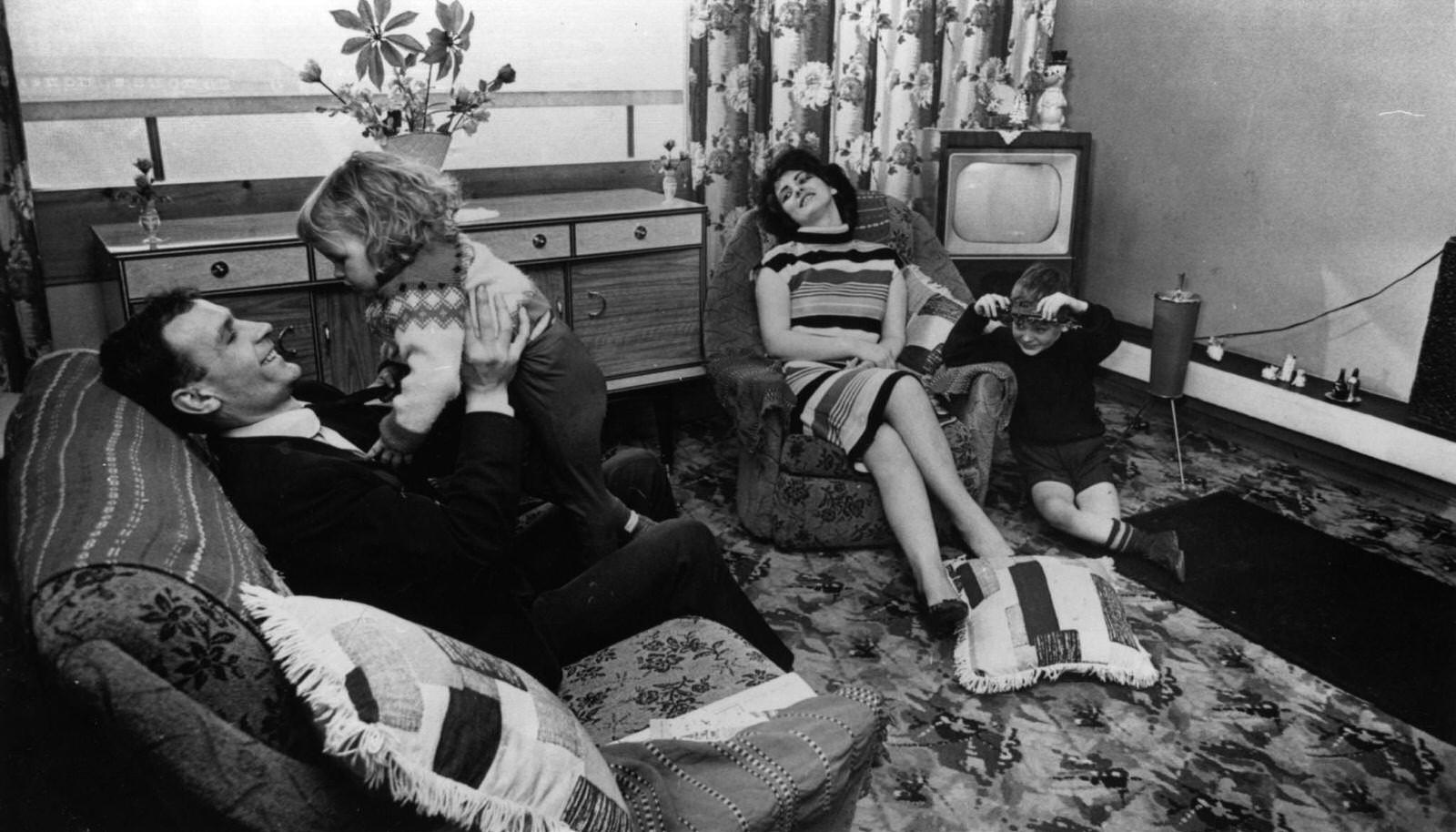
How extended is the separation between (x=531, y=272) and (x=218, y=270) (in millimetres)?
805

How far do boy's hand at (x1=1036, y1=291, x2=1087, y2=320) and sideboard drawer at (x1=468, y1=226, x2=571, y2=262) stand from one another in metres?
1.32

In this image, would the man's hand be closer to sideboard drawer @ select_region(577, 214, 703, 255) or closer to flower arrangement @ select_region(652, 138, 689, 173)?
sideboard drawer @ select_region(577, 214, 703, 255)

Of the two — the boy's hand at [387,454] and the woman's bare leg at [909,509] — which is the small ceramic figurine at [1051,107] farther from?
the boy's hand at [387,454]

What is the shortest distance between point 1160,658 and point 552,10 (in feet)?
8.43

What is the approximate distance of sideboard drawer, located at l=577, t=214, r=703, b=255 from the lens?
3000 mm

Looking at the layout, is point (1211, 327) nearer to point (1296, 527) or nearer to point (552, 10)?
point (1296, 527)

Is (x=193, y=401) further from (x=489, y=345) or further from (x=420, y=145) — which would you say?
(x=420, y=145)

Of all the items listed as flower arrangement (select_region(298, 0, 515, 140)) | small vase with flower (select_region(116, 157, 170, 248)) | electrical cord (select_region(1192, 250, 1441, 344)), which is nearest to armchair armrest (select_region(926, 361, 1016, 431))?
electrical cord (select_region(1192, 250, 1441, 344))

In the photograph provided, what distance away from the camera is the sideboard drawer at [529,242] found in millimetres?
2857

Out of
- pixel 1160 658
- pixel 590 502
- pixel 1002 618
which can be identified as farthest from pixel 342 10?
pixel 1160 658

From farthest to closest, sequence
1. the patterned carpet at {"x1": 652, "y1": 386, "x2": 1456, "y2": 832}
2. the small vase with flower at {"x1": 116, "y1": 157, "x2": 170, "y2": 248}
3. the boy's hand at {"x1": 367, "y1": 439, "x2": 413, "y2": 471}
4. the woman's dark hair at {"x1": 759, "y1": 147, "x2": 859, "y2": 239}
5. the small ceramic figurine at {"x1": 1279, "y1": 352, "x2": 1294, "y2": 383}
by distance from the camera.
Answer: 1. the small ceramic figurine at {"x1": 1279, "y1": 352, "x2": 1294, "y2": 383}
2. the woman's dark hair at {"x1": 759, "y1": 147, "x2": 859, "y2": 239}
3. the small vase with flower at {"x1": 116, "y1": 157, "x2": 170, "y2": 248}
4. the patterned carpet at {"x1": 652, "y1": 386, "x2": 1456, "y2": 832}
5. the boy's hand at {"x1": 367, "y1": 439, "x2": 413, "y2": 471}

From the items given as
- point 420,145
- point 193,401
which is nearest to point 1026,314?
point 420,145

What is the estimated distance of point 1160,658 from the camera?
2.27m

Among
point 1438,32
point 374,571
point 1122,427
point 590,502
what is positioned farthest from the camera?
point 1122,427
